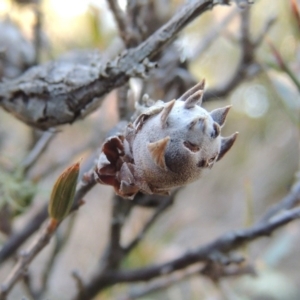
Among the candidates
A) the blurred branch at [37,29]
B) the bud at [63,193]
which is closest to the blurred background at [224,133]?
the blurred branch at [37,29]

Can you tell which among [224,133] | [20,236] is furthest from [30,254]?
[224,133]

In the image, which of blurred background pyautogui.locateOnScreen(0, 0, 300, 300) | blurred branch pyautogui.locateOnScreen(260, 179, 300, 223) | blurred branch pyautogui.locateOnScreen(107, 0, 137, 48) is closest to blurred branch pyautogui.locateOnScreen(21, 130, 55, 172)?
blurred background pyautogui.locateOnScreen(0, 0, 300, 300)

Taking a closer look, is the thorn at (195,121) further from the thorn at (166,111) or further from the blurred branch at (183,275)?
the blurred branch at (183,275)

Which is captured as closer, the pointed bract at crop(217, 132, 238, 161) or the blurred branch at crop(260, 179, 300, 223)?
the pointed bract at crop(217, 132, 238, 161)

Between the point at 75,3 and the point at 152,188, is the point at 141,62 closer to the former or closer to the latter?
the point at 152,188

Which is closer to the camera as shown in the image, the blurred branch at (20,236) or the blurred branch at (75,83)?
the blurred branch at (75,83)

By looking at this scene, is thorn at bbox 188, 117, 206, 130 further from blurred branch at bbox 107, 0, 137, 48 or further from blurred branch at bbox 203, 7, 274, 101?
blurred branch at bbox 203, 7, 274, 101
